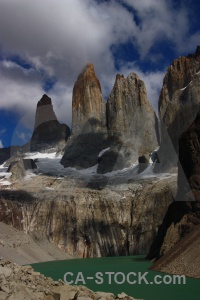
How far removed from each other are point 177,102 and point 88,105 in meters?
31.3

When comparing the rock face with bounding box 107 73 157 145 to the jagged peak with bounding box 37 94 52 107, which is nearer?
the rock face with bounding box 107 73 157 145

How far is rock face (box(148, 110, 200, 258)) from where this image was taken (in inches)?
Result: 1537

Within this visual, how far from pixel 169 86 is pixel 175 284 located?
98951 millimetres

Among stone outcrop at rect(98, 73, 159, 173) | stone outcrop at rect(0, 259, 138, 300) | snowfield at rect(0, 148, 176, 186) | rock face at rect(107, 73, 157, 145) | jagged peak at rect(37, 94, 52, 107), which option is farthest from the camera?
jagged peak at rect(37, 94, 52, 107)

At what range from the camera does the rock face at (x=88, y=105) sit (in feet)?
400

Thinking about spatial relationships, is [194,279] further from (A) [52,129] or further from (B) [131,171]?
(A) [52,129]

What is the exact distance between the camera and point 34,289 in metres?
13.9

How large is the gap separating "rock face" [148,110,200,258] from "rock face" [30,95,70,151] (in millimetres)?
95213

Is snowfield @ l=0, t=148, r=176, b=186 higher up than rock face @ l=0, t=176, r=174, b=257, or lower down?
higher up

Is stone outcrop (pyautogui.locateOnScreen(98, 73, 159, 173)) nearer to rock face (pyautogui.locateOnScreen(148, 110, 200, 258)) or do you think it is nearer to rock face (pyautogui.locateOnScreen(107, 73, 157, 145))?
rock face (pyautogui.locateOnScreen(107, 73, 157, 145))

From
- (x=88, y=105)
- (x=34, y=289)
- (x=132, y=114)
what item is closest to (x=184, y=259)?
(x=34, y=289)

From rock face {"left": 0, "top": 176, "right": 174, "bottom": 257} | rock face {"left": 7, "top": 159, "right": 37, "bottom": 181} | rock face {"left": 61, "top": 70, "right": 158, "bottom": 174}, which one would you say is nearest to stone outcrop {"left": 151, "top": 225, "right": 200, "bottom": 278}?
rock face {"left": 0, "top": 176, "right": 174, "bottom": 257}

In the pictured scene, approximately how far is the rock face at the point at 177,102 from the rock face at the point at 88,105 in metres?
18.7

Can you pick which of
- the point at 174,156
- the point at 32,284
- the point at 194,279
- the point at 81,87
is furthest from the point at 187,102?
the point at 32,284
